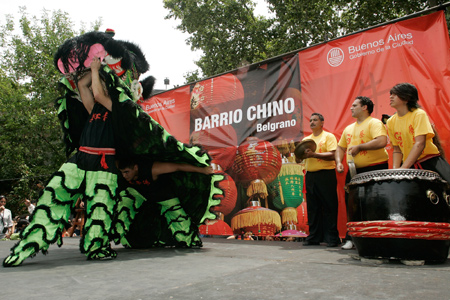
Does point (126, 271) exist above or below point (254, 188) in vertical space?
below

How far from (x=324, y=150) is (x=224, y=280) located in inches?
112

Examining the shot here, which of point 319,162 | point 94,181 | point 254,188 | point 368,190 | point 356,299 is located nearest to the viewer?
point 356,299

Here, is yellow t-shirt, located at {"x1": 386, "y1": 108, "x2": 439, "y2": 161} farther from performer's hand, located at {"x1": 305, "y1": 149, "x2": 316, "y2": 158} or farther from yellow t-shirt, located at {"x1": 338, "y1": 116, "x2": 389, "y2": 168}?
performer's hand, located at {"x1": 305, "y1": 149, "x2": 316, "y2": 158}

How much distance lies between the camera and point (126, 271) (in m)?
2.47


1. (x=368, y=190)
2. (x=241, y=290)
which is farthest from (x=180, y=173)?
(x=241, y=290)

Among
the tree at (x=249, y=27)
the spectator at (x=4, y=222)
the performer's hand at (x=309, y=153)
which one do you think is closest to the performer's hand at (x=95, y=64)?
the performer's hand at (x=309, y=153)

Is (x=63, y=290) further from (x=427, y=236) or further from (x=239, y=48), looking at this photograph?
(x=239, y=48)

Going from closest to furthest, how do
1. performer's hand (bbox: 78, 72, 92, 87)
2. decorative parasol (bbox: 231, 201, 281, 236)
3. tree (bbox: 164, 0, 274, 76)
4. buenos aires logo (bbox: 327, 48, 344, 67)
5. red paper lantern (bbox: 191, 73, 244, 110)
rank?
1. performer's hand (bbox: 78, 72, 92, 87)
2. buenos aires logo (bbox: 327, 48, 344, 67)
3. decorative parasol (bbox: 231, 201, 281, 236)
4. red paper lantern (bbox: 191, 73, 244, 110)
5. tree (bbox: 164, 0, 274, 76)

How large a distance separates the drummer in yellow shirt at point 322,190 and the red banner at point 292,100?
0.36 m

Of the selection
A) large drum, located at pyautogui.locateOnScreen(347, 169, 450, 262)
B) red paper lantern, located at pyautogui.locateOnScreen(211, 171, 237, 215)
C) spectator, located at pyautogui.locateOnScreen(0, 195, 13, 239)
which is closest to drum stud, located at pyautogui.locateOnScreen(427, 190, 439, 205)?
large drum, located at pyautogui.locateOnScreen(347, 169, 450, 262)

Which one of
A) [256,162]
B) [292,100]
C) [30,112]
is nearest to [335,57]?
[292,100]

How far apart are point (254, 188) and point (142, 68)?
8.83 feet

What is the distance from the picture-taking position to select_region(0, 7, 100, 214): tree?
16547 millimetres

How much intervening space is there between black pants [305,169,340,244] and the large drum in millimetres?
1517
